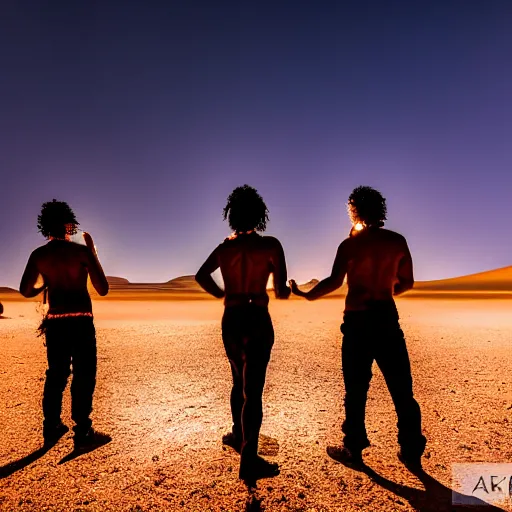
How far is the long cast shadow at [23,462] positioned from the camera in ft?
14.5

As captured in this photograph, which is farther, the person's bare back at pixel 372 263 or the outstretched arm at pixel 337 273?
the outstretched arm at pixel 337 273

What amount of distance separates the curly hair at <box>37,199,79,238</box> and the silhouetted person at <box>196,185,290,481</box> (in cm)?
193

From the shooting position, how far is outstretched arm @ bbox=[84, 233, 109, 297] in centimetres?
494

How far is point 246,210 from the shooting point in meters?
4.20

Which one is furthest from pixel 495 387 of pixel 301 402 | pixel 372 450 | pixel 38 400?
pixel 38 400

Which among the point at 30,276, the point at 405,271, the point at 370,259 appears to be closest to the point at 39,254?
the point at 30,276

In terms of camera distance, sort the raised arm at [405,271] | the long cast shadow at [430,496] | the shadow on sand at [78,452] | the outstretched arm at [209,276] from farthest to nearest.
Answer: the shadow on sand at [78,452] < the raised arm at [405,271] < the outstretched arm at [209,276] < the long cast shadow at [430,496]

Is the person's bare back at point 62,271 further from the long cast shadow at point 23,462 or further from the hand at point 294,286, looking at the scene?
the hand at point 294,286

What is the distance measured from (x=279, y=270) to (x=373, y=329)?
1.11m

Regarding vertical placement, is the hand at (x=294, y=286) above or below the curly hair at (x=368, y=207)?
below

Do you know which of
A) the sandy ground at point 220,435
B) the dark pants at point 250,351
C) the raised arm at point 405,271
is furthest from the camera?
the raised arm at point 405,271

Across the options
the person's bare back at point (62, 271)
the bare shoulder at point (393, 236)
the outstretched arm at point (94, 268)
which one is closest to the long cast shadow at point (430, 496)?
the bare shoulder at point (393, 236)

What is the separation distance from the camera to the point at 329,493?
3.92m

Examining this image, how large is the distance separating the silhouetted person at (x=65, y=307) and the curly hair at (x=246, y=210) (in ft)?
5.81
